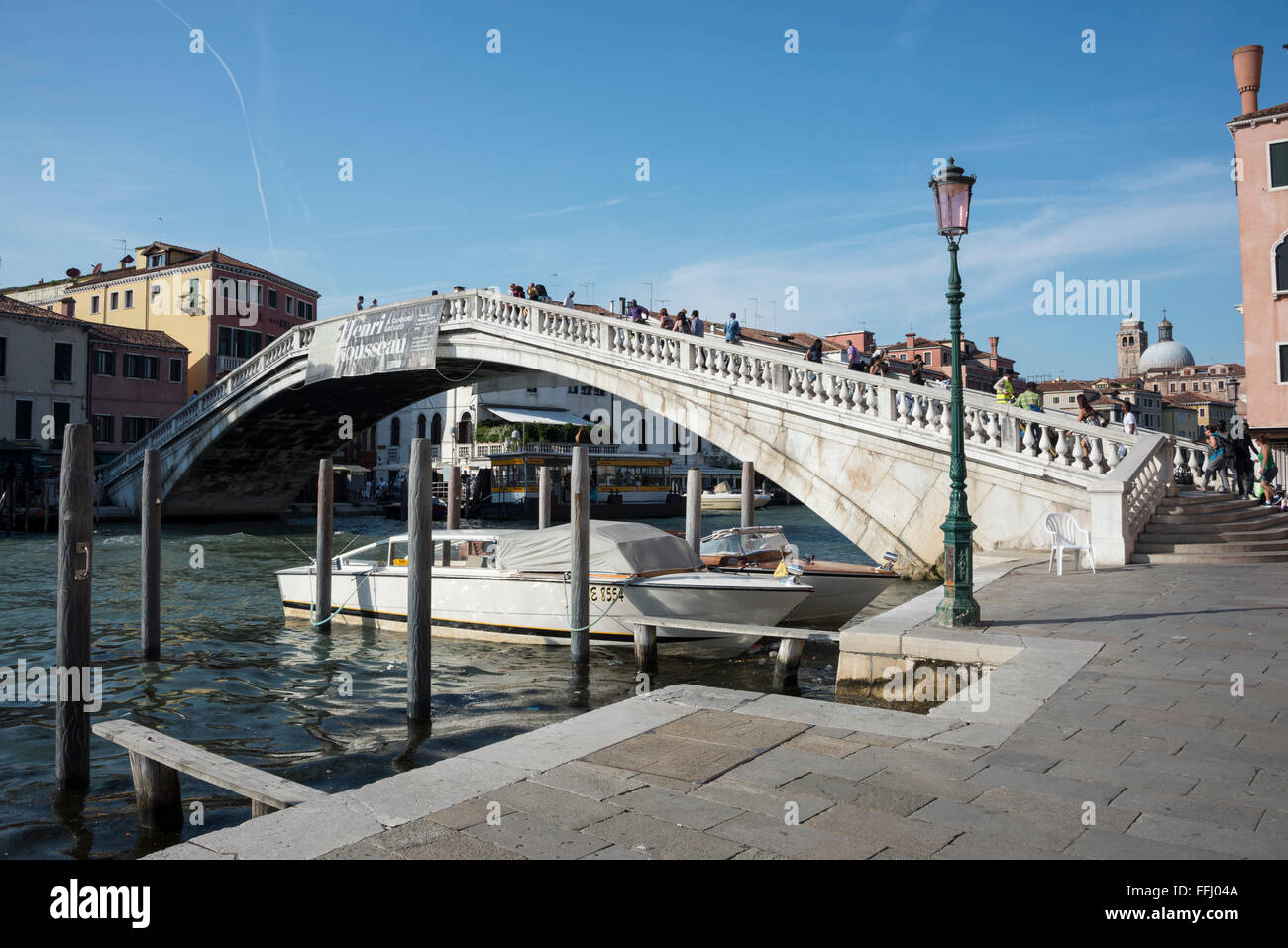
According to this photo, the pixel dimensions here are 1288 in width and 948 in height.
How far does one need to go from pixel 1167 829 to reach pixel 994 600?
4520 millimetres

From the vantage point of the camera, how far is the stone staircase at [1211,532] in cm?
989

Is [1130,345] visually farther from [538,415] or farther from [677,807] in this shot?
[677,807]

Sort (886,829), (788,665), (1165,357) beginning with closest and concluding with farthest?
(886,829) → (788,665) → (1165,357)

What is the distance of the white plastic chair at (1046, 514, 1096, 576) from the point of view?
8914 mm

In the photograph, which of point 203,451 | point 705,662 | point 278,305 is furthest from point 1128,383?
point 705,662

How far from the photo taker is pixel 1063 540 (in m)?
9.21

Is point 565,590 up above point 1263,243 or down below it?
below

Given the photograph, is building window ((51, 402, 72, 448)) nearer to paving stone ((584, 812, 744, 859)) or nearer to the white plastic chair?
the white plastic chair

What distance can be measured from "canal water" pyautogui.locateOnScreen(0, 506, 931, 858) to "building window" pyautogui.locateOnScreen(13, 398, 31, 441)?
18564 mm

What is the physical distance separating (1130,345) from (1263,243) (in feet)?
329

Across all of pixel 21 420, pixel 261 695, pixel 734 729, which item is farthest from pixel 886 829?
pixel 21 420

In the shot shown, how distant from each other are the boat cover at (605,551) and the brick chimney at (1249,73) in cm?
1781

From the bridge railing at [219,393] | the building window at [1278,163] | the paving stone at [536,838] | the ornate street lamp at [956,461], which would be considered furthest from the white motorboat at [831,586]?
the bridge railing at [219,393]

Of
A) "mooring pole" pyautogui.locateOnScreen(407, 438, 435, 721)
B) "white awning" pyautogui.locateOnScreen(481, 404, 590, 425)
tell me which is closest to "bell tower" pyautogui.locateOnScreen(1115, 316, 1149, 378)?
"white awning" pyautogui.locateOnScreen(481, 404, 590, 425)
